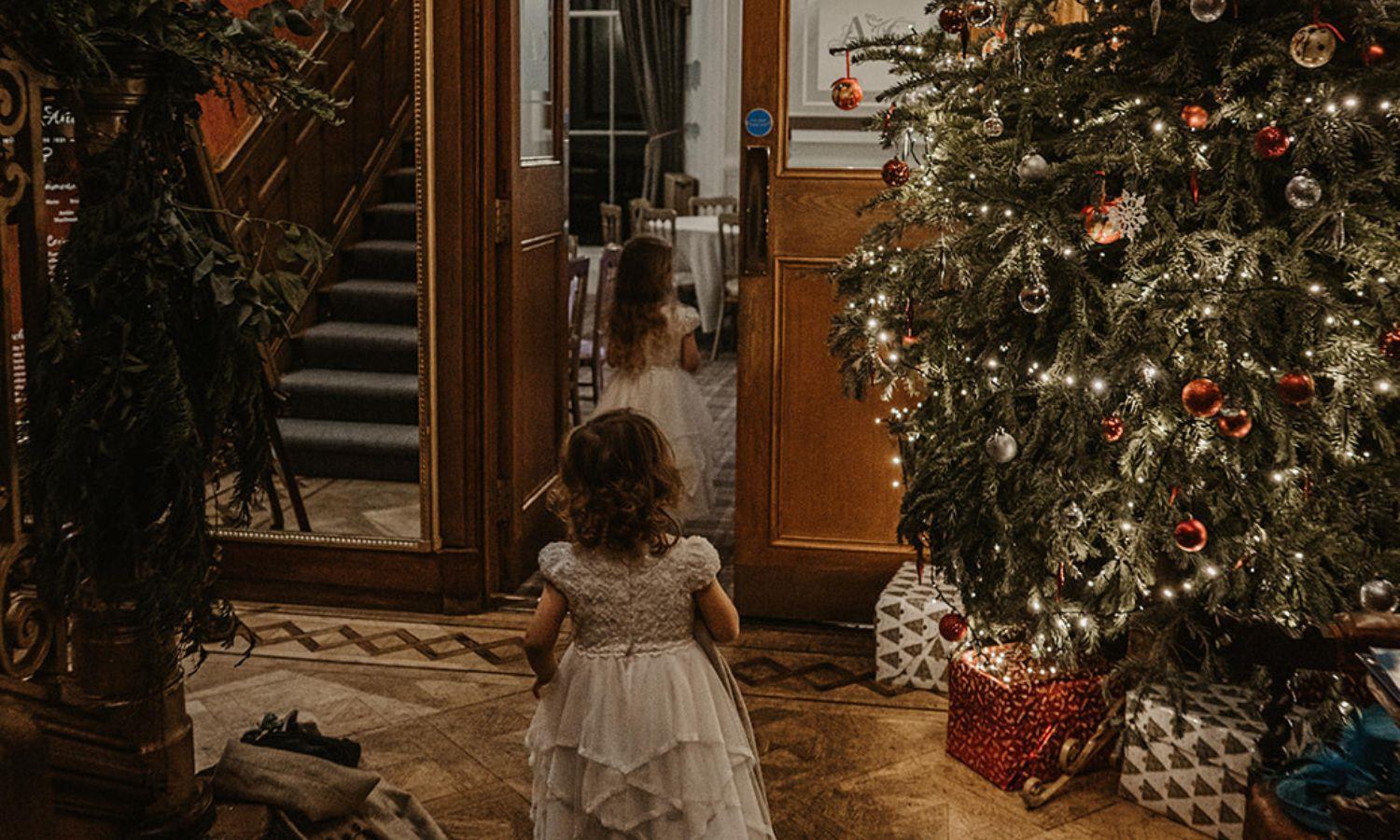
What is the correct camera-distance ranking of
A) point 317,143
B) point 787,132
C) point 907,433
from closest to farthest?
point 907,433 → point 787,132 → point 317,143

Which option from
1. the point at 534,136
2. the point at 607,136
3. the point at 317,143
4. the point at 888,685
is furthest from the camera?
the point at 607,136

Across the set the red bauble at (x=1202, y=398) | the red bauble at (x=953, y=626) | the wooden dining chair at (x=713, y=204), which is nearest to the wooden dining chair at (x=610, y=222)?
the wooden dining chair at (x=713, y=204)

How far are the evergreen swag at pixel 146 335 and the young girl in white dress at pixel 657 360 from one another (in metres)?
2.33

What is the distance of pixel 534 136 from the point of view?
461 centimetres

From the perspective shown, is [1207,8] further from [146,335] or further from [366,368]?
[366,368]

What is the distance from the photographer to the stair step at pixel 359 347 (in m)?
4.83

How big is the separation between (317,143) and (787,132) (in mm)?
2210

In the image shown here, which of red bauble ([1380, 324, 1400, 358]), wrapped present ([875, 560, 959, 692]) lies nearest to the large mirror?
wrapped present ([875, 560, 959, 692])

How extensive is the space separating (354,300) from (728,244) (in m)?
4.55

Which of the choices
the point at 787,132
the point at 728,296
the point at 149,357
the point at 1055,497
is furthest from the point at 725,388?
the point at 149,357

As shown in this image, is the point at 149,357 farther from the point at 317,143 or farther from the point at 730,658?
the point at 317,143

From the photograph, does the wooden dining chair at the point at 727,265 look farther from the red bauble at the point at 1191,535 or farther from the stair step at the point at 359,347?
the red bauble at the point at 1191,535

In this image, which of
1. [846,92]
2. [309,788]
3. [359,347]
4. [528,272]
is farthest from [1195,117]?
[359,347]

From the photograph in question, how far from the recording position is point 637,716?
8.14ft
